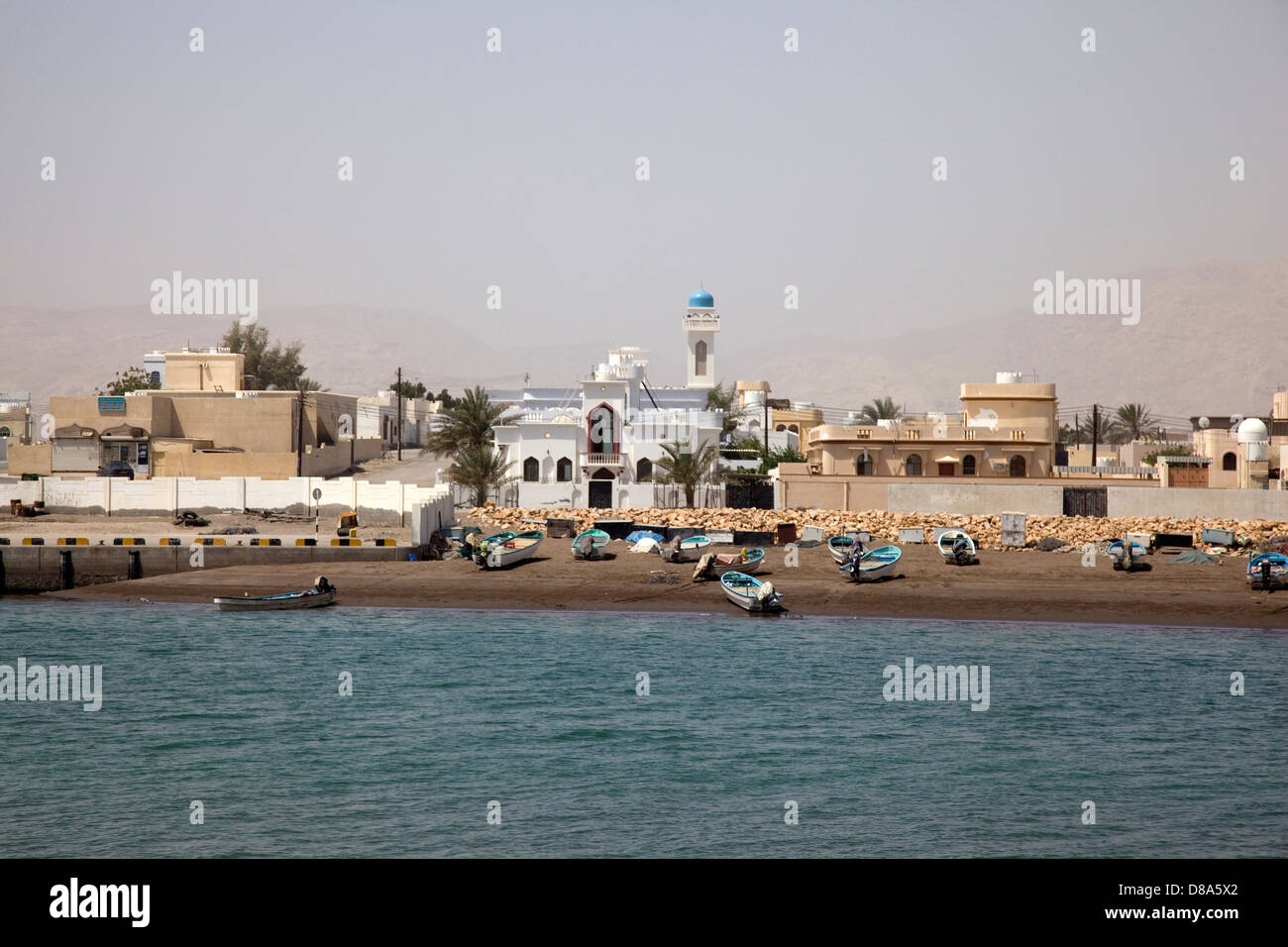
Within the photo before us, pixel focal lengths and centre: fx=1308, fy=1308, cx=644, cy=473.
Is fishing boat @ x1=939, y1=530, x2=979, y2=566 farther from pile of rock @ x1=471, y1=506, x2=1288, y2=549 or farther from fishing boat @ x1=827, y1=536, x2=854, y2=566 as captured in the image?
pile of rock @ x1=471, y1=506, x2=1288, y2=549

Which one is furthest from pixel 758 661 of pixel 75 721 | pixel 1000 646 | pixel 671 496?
pixel 671 496

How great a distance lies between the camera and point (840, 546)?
5369cm

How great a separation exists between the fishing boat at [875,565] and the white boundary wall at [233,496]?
19326mm

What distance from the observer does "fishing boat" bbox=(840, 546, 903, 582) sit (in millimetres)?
48312

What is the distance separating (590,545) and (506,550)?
12.0ft

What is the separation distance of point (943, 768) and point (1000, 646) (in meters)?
13.4

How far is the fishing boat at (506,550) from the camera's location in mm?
50656

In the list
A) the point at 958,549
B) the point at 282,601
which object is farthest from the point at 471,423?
the point at 958,549

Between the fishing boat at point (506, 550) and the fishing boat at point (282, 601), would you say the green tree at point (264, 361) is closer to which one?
the fishing boat at point (506, 550)

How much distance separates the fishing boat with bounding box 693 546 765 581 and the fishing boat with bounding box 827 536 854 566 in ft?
12.7

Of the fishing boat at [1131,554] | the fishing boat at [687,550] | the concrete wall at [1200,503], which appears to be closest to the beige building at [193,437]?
the fishing boat at [687,550]

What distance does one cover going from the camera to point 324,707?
32.9m

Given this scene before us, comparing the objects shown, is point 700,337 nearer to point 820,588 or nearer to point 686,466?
point 686,466
